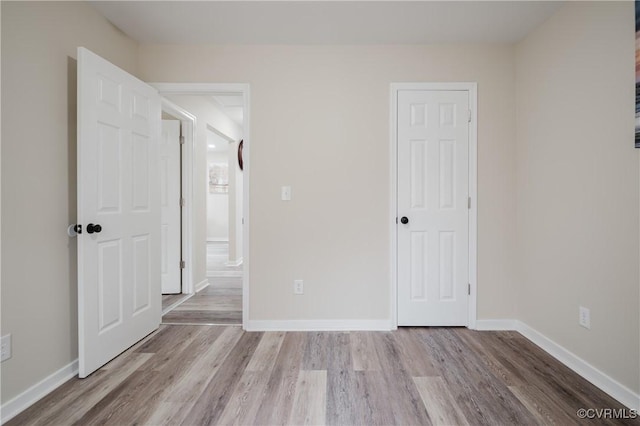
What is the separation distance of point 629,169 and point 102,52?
3.36 metres

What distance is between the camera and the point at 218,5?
1.97m

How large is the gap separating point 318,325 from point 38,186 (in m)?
2.07

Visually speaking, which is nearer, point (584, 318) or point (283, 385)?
point (283, 385)

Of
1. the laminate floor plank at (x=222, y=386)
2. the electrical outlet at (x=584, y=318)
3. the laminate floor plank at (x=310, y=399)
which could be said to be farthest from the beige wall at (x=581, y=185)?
the laminate floor plank at (x=222, y=386)

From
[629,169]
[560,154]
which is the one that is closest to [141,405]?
[629,169]

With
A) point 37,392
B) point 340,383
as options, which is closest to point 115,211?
point 37,392

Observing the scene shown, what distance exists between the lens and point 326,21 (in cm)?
213

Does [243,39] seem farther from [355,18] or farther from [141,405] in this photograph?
[141,405]

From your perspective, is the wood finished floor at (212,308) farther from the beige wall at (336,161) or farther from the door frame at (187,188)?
the beige wall at (336,161)

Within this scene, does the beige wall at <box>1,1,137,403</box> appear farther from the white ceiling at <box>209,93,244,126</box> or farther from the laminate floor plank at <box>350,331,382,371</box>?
the white ceiling at <box>209,93,244,126</box>

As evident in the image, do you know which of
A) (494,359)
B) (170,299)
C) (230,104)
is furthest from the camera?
(230,104)

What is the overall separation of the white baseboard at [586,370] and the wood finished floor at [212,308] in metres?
2.40

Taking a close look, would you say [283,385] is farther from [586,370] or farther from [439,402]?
[586,370]

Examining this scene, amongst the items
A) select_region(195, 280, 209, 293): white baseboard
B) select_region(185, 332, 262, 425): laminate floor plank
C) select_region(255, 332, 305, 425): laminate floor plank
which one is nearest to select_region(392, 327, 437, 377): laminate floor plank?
select_region(255, 332, 305, 425): laminate floor plank
